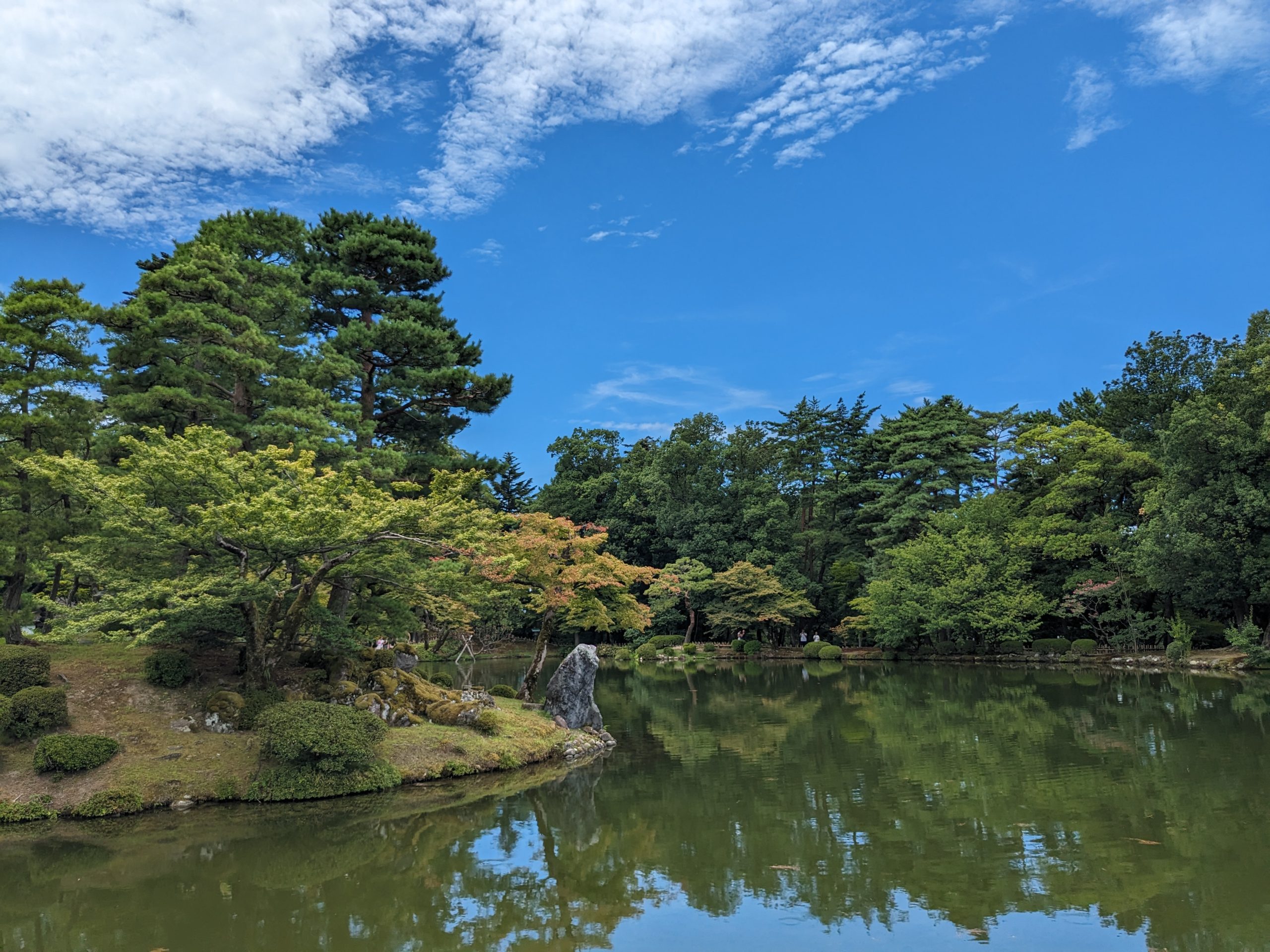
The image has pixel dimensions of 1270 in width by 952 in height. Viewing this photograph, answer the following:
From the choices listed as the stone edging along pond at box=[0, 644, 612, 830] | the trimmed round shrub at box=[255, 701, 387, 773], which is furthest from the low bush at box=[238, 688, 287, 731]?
the trimmed round shrub at box=[255, 701, 387, 773]

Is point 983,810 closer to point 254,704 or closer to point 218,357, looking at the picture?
point 254,704

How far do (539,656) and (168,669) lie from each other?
7.58m

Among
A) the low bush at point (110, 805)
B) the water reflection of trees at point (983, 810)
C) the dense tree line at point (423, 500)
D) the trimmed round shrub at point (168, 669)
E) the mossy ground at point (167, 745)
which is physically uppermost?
the dense tree line at point (423, 500)

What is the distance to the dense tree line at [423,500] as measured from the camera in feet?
40.9

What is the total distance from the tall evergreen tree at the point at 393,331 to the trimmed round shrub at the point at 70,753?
904 cm

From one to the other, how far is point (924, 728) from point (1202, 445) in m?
15.9

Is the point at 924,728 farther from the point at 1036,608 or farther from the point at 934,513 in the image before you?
the point at 934,513

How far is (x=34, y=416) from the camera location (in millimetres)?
14758

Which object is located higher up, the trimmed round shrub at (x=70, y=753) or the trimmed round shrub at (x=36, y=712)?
the trimmed round shrub at (x=36, y=712)

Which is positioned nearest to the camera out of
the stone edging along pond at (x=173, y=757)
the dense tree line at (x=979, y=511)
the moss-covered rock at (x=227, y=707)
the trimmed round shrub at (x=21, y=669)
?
the stone edging along pond at (x=173, y=757)

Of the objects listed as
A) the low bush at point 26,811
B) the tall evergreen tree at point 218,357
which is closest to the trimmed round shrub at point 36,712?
the low bush at point 26,811

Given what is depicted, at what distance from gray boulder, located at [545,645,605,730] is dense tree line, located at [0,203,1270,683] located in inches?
57.9

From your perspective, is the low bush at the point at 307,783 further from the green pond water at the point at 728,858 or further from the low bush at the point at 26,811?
the low bush at the point at 26,811

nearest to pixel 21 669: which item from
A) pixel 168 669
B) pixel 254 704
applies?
pixel 168 669
